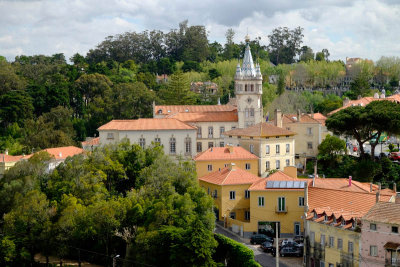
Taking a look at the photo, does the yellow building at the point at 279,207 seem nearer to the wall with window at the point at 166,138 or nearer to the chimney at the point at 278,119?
the chimney at the point at 278,119

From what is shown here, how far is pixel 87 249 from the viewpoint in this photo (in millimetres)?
44969

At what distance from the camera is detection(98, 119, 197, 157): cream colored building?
6256 cm

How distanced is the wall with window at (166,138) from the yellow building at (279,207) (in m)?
18.3

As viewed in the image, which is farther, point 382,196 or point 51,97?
point 51,97

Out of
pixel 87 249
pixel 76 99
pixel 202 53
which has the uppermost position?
pixel 202 53

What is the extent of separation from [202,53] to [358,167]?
76.2 metres

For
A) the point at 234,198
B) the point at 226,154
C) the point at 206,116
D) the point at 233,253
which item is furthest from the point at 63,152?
the point at 233,253

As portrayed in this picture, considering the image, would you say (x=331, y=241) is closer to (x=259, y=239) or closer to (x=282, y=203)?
(x=259, y=239)

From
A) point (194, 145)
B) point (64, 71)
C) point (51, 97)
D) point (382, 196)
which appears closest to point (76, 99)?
point (51, 97)

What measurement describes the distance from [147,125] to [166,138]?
2380mm

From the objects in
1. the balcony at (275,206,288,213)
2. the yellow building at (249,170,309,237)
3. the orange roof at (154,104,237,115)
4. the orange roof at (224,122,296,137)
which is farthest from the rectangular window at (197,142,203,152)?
the balcony at (275,206,288,213)

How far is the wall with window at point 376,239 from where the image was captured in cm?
3494

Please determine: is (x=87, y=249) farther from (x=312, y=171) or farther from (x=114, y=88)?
(x=114, y=88)

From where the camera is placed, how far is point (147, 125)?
63375 millimetres
